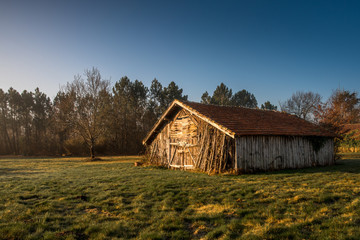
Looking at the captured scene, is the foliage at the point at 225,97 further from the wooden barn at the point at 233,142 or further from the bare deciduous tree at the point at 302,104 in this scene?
the wooden barn at the point at 233,142

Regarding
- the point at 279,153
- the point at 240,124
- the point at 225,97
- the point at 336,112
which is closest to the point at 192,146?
the point at 240,124

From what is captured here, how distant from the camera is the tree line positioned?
33.2m

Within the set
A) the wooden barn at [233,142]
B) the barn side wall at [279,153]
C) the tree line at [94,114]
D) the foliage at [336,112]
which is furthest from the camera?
the tree line at [94,114]

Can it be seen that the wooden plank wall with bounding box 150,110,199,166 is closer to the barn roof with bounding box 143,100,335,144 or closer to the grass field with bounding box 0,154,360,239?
the barn roof with bounding box 143,100,335,144

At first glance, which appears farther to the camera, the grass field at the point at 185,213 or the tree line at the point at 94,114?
the tree line at the point at 94,114

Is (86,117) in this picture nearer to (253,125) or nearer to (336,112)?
(253,125)

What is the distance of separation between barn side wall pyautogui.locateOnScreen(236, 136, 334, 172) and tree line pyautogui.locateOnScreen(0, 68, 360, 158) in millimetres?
19512

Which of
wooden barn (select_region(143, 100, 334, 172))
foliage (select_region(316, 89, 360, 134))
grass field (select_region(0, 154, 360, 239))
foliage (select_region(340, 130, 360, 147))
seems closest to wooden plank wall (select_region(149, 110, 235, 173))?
wooden barn (select_region(143, 100, 334, 172))

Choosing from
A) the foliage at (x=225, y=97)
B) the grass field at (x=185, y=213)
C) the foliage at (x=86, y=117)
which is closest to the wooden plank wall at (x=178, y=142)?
the grass field at (x=185, y=213)

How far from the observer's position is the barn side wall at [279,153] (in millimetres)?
14617

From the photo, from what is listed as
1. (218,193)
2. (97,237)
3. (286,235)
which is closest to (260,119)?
(218,193)

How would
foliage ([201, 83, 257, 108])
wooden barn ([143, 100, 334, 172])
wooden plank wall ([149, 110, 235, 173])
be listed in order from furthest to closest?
foliage ([201, 83, 257, 108]) → wooden plank wall ([149, 110, 235, 173]) → wooden barn ([143, 100, 334, 172])

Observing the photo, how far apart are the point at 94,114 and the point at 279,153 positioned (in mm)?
25729

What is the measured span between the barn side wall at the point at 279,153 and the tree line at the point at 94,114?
64.0 ft
